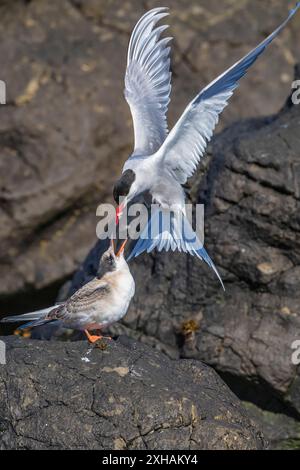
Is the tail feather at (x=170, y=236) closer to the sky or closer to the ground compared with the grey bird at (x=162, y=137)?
closer to the ground

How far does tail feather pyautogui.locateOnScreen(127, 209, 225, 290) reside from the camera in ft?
20.5

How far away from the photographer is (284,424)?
258 inches

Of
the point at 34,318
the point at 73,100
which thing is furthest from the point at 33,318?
the point at 73,100

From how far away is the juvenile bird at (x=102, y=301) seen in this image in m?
5.49

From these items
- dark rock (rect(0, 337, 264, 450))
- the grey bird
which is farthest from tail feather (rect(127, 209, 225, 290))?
dark rock (rect(0, 337, 264, 450))

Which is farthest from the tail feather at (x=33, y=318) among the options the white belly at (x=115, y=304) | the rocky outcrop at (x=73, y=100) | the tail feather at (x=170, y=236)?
the rocky outcrop at (x=73, y=100)

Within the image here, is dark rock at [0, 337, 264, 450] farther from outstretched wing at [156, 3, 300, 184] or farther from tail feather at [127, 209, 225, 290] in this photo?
outstretched wing at [156, 3, 300, 184]

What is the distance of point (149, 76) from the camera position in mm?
6773

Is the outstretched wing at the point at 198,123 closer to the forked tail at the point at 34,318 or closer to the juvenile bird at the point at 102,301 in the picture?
the juvenile bird at the point at 102,301

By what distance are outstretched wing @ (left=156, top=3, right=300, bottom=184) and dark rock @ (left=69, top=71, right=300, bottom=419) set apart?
53 cm

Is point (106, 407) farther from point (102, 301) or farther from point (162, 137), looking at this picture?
point (162, 137)

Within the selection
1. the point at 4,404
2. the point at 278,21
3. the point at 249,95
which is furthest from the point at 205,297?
the point at 278,21

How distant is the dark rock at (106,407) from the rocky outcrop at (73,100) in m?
4.00
